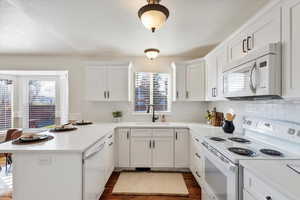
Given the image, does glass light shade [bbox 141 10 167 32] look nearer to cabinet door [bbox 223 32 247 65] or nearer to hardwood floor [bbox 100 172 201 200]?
cabinet door [bbox 223 32 247 65]

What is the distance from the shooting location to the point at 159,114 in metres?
3.80

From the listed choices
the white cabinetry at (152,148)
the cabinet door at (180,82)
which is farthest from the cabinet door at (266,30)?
the white cabinetry at (152,148)

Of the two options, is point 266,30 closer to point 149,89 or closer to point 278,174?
point 278,174

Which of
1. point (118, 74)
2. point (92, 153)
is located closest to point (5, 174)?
point (92, 153)

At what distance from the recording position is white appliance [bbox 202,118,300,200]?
1.30 meters

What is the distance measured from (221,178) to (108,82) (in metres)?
2.73

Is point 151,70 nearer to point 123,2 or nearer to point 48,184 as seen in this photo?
point 123,2

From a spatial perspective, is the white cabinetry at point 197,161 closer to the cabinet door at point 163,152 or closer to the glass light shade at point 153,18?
the cabinet door at point 163,152

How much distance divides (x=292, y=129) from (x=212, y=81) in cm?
153

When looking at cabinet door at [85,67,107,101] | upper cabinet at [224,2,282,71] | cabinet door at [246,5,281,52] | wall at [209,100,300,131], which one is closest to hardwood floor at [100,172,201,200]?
wall at [209,100,300,131]

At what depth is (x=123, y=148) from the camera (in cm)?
311

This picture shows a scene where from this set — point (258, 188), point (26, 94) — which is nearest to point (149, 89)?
point (258, 188)

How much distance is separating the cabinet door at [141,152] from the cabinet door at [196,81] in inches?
51.8

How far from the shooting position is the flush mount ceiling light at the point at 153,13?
4.94ft
